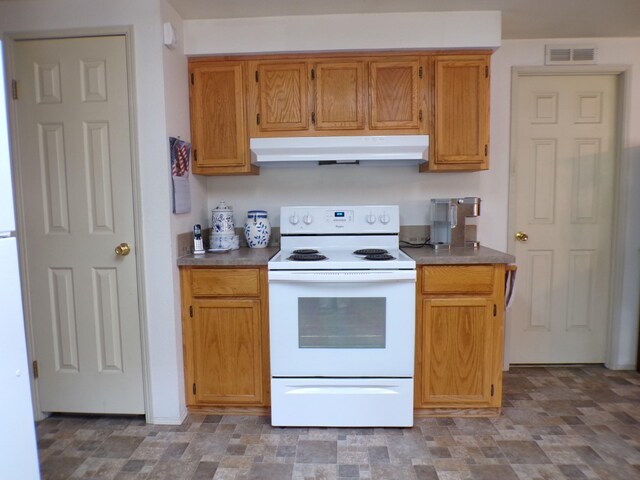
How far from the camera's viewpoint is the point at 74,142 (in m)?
2.12

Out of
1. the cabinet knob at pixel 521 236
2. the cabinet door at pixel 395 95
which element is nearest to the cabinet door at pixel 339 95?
the cabinet door at pixel 395 95

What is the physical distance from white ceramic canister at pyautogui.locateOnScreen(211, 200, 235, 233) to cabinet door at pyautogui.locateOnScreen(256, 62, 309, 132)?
567mm

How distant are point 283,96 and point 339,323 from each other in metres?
1.41

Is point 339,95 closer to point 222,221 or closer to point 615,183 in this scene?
point 222,221

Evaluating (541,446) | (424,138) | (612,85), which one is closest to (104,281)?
(424,138)

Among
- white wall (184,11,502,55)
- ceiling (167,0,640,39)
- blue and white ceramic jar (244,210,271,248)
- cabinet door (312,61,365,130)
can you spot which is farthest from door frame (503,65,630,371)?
blue and white ceramic jar (244,210,271,248)

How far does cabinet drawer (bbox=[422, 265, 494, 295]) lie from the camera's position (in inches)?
83.7

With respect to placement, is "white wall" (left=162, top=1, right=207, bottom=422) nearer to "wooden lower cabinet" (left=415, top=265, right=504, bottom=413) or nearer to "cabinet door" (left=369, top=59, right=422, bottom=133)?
"cabinet door" (left=369, top=59, right=422, bottom=133)

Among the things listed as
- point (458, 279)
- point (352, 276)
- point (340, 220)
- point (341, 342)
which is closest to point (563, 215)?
point (458, 279)

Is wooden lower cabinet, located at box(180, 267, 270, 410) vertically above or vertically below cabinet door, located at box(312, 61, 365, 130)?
below

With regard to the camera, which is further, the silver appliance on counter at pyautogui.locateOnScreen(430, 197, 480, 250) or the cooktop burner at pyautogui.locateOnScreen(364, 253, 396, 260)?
the silver appliance on counter at pyautogui.locateOnScreen(430, 197, 480, 250)

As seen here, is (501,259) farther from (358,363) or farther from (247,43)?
(247,43)

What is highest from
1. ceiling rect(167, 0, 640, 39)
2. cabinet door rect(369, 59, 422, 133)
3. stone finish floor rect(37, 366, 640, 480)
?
ceiling rect(167, 0, 640, 39)

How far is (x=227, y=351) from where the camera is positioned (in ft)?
7.32
